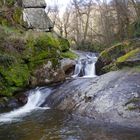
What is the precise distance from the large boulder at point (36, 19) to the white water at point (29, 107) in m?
7.14

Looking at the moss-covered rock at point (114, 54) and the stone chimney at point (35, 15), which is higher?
the stone chimney at point (35, 15)

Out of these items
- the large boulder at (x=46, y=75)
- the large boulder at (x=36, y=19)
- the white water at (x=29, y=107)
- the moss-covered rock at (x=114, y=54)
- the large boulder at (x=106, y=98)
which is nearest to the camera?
the large boulder at (x=106, y=98)

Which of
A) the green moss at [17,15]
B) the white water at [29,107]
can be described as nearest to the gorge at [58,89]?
the white water at [29,107]

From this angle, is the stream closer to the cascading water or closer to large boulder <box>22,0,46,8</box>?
the cascading water

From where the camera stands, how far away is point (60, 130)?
35.0ft

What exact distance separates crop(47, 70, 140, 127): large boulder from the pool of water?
646 millimetres

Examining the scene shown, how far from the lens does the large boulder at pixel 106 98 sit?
11359mm

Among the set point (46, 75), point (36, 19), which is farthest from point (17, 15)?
point (46, 75)

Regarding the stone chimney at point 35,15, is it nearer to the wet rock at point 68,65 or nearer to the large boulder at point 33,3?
the large boulder at point 33,3

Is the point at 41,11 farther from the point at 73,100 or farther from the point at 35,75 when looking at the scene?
the point at 73,100

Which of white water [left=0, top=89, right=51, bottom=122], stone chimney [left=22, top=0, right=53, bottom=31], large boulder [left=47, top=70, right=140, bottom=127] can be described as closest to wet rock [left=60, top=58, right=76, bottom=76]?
white water [left=0, top=89, right=51, bottom=122]

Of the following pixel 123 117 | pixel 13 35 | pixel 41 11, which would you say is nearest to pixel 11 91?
pixel 13 35

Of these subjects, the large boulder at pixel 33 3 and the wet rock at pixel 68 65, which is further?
the large boulder at pixel 33 3

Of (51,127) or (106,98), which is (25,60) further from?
(51,127)
